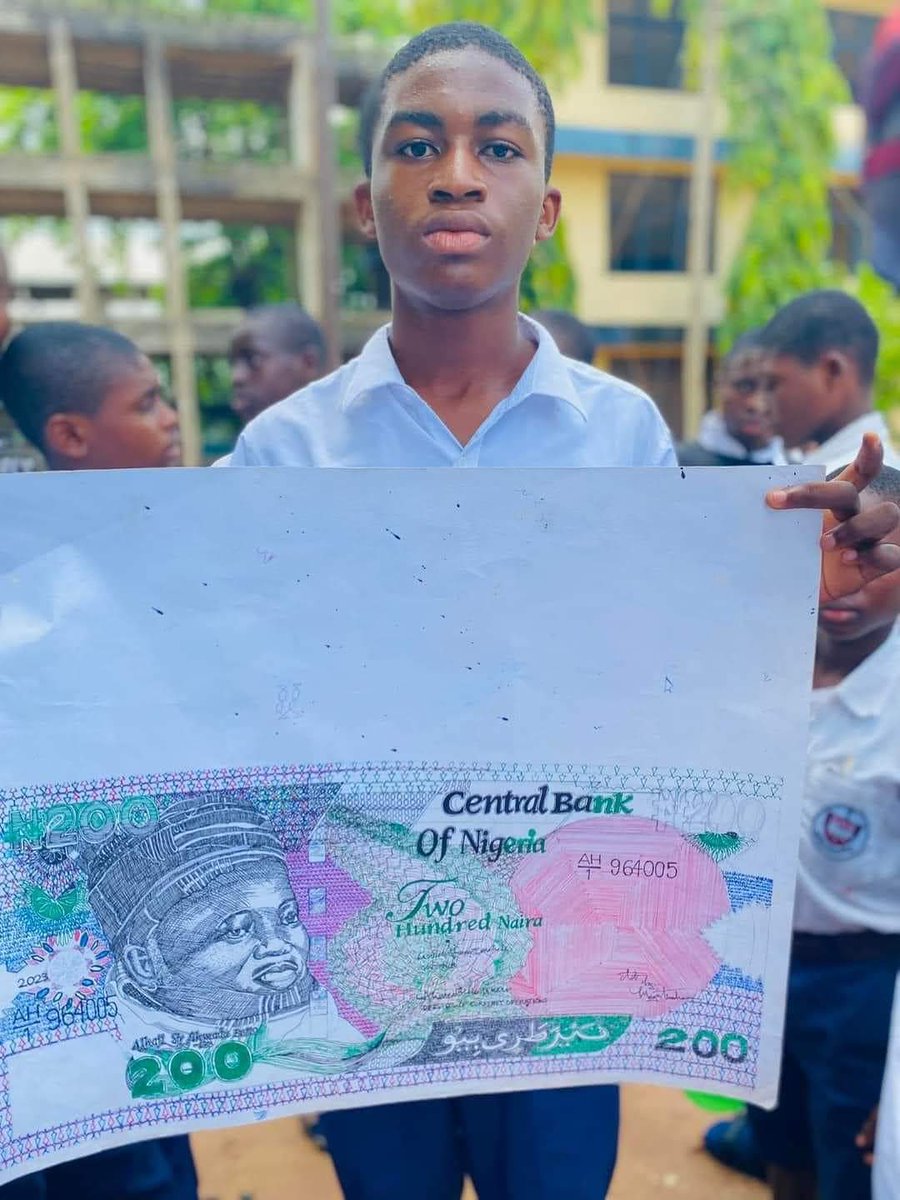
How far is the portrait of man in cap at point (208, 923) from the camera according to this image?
42.9 inches

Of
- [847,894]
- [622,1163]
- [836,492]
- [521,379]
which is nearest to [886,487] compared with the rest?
[836,492]

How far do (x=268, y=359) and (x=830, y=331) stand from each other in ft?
6.18

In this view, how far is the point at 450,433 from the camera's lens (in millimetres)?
1309

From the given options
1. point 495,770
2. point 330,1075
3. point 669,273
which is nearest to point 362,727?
point 495,770

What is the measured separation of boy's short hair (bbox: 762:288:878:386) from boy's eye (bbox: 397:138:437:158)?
5.56ft

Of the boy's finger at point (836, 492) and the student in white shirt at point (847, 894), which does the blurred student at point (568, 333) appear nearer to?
the student in white shirt at point (847, 894)

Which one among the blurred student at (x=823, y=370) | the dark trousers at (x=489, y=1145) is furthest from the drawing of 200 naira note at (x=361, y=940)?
the blurred student at (x=823, y=370)

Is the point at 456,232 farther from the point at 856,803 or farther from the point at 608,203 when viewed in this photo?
the point at 608,203

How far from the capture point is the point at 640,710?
1.12 meters

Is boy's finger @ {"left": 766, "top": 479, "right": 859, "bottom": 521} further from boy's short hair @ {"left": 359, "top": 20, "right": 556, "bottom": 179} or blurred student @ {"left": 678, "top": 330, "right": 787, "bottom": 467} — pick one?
blurred student @ {"left": 678, "top": 330, "right": 787, "bottom": 467}

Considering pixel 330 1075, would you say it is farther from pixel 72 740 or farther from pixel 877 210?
pixel 877 210

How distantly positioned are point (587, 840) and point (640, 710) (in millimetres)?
179

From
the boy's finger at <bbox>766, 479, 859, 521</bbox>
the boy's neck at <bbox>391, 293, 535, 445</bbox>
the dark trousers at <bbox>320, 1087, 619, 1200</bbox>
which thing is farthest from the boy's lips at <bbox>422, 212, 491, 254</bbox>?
the dark trousers at <bbox>320, 1087, 619, 1200</bbox>

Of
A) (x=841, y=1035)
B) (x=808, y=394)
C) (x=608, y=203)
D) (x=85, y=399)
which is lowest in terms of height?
(x=841, y=1035)
